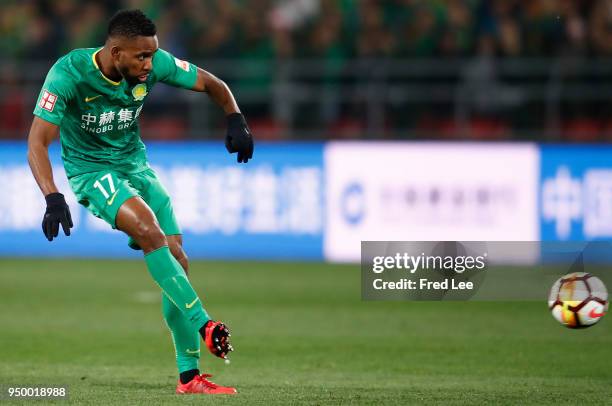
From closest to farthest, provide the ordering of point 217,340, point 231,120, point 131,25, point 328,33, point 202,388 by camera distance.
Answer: point 217,340 < point 131,25 < point 202,388 < point 231,120 < point 328,33

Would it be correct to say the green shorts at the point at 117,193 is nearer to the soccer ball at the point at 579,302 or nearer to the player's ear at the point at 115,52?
the player's ear at the point at 115,52

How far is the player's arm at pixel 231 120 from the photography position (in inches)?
285

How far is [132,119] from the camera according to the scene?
284 inches

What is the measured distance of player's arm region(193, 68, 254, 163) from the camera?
23.7 feet

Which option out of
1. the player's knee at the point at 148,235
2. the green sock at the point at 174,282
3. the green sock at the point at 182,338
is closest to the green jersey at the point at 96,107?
the player's knee at the point at 148,235

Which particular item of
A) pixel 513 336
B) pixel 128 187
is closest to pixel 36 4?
pixel 513 336

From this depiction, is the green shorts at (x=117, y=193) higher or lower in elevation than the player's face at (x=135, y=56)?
lower

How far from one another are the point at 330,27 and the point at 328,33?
105 mm

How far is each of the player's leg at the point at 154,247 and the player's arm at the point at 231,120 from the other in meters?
0.75

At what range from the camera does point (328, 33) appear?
53.8 feet

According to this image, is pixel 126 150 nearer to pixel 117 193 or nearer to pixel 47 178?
pixel 117 193

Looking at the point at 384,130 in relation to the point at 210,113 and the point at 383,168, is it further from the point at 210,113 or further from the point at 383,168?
the point at 210,113

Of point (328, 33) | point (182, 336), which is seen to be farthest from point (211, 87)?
Answer: point (328, 33)

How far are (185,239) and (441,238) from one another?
338 centimetres
